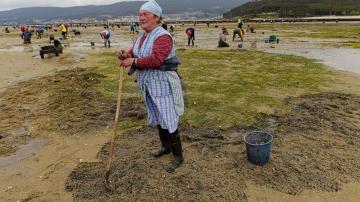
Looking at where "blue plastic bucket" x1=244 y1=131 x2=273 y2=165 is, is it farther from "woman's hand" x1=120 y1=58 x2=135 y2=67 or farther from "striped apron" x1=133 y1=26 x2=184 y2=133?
"woman's hand" x1=120 y1=58 x2=135 y2=67

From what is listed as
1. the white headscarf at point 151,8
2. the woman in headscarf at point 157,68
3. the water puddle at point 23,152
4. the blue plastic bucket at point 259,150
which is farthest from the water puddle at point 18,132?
the blue plastic bucket at point 259,150

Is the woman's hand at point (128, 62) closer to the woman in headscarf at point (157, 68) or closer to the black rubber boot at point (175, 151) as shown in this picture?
the woman in headscarf at point (157, 68)

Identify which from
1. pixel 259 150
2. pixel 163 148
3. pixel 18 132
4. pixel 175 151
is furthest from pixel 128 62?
pixel 18 132

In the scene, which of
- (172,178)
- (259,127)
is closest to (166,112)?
(172,178)

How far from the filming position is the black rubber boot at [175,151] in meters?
5.59

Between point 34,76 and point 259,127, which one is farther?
point 34,76

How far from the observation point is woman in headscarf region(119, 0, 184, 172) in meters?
4.86

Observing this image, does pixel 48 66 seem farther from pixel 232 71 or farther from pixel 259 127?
pixel 259 127

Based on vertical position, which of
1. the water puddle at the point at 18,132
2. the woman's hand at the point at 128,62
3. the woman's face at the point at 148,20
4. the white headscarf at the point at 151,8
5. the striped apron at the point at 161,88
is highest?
the white headscarf at the point at 151,8

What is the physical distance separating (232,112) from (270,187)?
3612 mm

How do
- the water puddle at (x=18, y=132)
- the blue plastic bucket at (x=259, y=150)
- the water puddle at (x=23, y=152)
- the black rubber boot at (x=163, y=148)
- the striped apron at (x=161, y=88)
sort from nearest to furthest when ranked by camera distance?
the striped apron at (x=161, y=88) < the blue plastic bucket at (x=259, y=150) < the black rubber boot at (x=163, y=148) < the water puddle at (x=23, y=152) < the water puddle at (x=18, y=132)

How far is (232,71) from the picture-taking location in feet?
47.2

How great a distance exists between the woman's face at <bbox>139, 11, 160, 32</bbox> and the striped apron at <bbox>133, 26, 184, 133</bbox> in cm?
7

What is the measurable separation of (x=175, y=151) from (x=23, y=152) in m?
3.12
